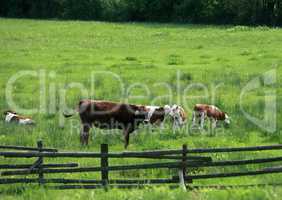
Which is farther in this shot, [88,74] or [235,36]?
[235,36]

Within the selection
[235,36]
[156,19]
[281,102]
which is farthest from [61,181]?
[156,19]

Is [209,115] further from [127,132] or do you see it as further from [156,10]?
[156,10]

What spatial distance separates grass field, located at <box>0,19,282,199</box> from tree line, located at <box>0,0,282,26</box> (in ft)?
41.3

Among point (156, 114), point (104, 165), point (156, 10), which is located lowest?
point (104, 165)

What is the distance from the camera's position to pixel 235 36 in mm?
49062

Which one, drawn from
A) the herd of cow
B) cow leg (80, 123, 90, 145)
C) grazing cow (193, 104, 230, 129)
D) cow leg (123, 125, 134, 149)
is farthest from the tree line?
cow leg (80, 123, 90, 145)

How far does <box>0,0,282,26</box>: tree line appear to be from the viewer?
67375mm

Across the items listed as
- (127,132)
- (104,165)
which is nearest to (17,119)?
(127,132)

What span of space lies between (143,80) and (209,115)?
30.0ft

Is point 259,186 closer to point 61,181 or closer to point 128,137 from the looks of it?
point 61,181

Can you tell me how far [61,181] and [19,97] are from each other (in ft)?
39.1

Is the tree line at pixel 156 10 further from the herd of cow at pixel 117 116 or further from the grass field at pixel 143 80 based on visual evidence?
the herd of cow at pixel 117 116

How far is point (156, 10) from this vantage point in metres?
76.2

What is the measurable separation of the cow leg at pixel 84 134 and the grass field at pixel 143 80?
0.24 m
